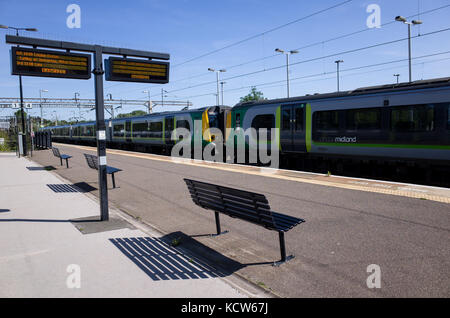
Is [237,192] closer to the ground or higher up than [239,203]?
higher up

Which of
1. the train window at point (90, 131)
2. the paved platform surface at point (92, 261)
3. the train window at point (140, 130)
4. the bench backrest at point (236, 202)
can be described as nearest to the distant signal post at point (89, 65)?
the paved platform surface at point (92, 261)

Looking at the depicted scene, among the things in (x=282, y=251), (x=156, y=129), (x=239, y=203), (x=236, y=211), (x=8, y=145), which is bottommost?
(x=282, y=251)

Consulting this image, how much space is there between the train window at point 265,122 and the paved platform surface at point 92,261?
938 centimetres

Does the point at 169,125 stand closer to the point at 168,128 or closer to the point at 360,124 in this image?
the point at 168,128

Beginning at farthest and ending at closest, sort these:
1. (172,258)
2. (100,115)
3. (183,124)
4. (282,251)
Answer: (183,124)
(100,115)
(172,258)
(282,251)

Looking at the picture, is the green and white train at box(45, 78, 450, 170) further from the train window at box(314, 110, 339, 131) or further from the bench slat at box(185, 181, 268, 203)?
the bench slat at box(185, 181, 268, 203)

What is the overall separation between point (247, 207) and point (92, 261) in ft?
6.84

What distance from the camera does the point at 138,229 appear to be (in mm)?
5773

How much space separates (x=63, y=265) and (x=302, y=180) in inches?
286

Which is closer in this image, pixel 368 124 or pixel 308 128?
pixel 368 124

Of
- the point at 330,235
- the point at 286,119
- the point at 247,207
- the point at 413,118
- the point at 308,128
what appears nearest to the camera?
the point at 247,207

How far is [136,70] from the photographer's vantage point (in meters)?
6.98

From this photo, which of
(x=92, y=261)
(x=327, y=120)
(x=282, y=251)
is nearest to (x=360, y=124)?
(x=327, y=120)
